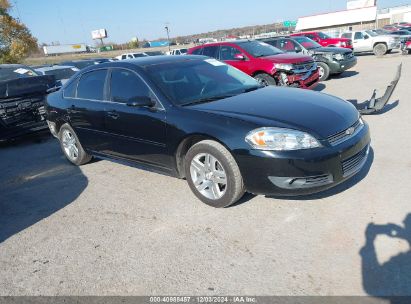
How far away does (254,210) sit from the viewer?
370cm

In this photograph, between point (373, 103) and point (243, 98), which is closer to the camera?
point (243, 98)

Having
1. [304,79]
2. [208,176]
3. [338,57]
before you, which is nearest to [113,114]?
[208,176]

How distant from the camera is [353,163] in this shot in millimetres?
3613

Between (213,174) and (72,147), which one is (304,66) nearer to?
(72,147)

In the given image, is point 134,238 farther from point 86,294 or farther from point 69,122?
point 69,122

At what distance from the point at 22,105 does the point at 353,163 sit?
6.48 meters

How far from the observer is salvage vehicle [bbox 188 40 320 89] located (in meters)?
9.05

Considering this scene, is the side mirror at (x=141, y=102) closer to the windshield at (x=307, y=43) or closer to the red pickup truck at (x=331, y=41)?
the windshield at (x=307, y=43)

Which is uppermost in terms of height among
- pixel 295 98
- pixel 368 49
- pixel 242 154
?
pixel 295 98

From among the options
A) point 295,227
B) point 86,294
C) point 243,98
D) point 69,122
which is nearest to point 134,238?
point 86,294

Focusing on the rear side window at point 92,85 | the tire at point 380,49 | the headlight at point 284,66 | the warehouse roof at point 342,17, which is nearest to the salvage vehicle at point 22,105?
the rear side window at point 92,85

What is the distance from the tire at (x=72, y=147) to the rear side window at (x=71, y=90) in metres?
0.48

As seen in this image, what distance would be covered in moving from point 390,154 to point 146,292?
379 cm

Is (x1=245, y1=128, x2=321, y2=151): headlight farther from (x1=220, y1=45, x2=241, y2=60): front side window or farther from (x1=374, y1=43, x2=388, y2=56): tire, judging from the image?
(x1=374, y1=43, x2=388, y2=56): tire
